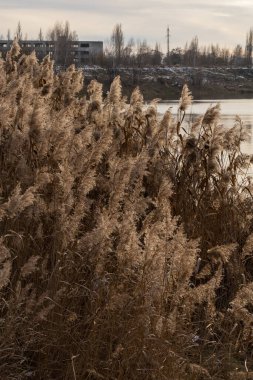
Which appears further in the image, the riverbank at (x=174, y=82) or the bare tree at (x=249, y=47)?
the bare tree at (x=249, y=47)

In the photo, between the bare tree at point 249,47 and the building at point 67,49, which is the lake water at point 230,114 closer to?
the building at point 67,49

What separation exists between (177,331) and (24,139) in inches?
57.6

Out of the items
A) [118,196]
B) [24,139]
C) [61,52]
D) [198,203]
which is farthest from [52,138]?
[61,52]

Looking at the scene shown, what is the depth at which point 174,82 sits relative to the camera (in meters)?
78.6

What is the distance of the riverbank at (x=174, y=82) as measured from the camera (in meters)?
69.9

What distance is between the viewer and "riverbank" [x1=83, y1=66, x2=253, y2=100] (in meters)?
69.9

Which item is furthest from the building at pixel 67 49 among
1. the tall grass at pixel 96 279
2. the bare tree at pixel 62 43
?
the tall grass at pixel 96 279

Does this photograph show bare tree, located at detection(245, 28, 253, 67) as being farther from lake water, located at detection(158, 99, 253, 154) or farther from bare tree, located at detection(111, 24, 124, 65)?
lake water, located at detection(158, 99, 253, 154)

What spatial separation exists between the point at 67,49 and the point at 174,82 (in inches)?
581

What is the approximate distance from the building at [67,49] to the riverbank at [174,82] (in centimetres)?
470

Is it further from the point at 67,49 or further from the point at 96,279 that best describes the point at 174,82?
the point at 96,279

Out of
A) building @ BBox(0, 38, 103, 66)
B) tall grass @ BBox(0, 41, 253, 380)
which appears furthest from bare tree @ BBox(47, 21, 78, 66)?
tall grass @ BBox(0, 41, 253, 380)

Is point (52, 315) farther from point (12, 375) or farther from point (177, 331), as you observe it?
point (177, 331)

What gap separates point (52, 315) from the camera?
371 centimetres
